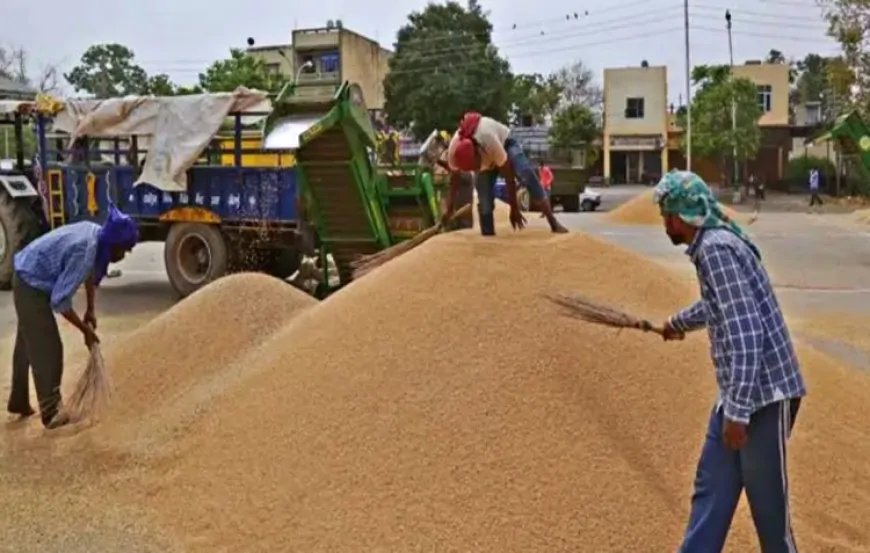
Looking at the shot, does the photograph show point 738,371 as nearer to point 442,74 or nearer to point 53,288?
point 53,288

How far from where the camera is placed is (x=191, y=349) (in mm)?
5906

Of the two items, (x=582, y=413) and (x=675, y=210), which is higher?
(x=675, y=210)

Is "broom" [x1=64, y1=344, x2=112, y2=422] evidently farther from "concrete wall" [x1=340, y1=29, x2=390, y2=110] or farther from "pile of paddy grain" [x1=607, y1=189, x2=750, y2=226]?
"concrete wall" [x1=340, y1=29, x2=390, y2=110]

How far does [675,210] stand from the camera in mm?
3035

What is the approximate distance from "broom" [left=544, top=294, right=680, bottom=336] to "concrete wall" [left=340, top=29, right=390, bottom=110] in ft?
117

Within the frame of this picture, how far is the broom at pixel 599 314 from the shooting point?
363cm

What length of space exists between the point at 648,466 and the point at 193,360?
2.90m

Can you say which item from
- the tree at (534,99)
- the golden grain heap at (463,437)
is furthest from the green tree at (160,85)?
the golden grain heap at (463,437)

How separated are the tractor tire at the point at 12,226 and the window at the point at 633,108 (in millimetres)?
33614

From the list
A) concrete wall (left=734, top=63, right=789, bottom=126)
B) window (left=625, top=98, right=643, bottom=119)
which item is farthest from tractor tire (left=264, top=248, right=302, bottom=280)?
concrete wall (left=734, top=63, right=789, bottom=126)

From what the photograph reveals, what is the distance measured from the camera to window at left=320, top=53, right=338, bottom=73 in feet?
129

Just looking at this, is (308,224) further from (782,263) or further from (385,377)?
(782,263)

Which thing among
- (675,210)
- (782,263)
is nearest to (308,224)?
(675,210)

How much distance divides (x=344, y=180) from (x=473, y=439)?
16.5 ft
